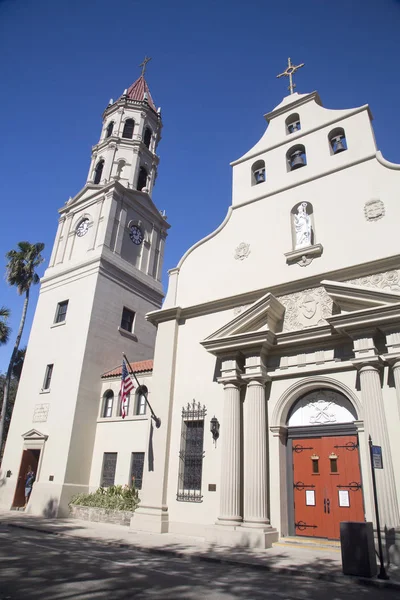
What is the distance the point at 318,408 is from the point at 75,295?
16.3 metres

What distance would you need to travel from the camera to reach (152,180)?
31.0m

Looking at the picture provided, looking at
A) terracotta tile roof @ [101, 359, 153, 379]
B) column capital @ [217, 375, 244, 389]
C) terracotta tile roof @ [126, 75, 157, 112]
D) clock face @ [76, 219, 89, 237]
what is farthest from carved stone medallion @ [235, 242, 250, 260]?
terracotta tile roof @ [126, 75, 157, 112]

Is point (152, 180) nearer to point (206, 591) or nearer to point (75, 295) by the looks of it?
point (75, 295)

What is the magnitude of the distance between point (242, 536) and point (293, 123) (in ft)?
53.3

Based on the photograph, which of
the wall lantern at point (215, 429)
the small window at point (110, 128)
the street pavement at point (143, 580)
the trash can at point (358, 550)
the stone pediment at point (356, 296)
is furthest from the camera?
the small window at point (110, 128)

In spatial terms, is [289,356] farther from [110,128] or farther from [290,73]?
[110,128]

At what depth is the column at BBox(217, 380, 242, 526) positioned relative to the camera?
11.9m

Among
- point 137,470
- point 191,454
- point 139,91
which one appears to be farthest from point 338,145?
point 139,91

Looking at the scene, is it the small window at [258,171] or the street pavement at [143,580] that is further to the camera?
the small window at [258,171]

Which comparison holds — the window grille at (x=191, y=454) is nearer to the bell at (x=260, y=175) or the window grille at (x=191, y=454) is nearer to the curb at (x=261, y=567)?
the curb at (x=261, y=567)

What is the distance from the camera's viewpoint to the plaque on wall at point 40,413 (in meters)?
21.2

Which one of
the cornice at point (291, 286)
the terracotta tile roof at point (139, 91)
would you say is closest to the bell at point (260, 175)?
the cornice at point (291, 286)

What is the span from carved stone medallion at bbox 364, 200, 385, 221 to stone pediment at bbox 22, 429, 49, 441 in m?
17.8

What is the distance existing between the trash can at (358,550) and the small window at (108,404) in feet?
50.2
